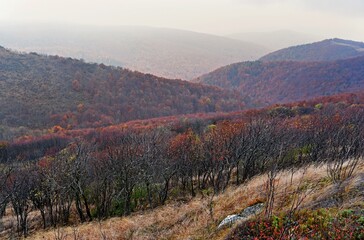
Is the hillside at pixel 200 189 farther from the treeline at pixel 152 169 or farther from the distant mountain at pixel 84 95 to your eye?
the distant mountain at pixel 84 95

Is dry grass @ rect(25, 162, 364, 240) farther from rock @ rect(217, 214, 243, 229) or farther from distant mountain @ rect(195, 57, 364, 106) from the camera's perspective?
distant mountain @ rect(195, 57, 364, 106)

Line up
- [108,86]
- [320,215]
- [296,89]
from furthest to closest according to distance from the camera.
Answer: [296,89] < [108,86] < [320,215]

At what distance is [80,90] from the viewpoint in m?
91.9

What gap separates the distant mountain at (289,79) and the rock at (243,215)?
392 ft

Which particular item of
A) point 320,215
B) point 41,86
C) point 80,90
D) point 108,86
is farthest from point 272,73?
point 320,215

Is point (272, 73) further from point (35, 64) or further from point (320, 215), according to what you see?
point (320, 215)

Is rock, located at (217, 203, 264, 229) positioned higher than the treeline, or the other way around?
rock, located at (217, 203, 264, 229)

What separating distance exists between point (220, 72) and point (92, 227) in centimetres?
17943

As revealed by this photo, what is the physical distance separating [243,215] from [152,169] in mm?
9636

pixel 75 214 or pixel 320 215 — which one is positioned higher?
pixel 320 215

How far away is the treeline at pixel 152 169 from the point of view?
17.2 metres

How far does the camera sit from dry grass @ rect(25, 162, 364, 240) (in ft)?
29.9

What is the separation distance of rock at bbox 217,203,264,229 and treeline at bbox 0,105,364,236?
599cm

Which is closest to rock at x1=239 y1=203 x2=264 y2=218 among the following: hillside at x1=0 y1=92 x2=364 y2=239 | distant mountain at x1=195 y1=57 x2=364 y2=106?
hillside at x1=0 y1=92 x2=364 y2=239
